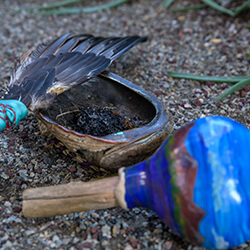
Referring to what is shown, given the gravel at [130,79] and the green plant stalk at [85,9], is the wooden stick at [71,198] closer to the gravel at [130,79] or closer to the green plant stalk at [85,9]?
the gravel at [130,79]

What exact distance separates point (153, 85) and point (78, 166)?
2.53ft

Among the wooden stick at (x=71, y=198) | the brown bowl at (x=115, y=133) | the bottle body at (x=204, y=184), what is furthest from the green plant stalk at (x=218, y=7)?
the wooden stick at (x=71, y=198)

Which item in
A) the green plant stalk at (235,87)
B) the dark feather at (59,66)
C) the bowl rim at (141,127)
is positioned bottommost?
the green plant stalk at (235,87)

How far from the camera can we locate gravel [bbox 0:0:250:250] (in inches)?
48.3

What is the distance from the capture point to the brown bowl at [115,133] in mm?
1308

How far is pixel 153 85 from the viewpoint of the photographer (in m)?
2.02

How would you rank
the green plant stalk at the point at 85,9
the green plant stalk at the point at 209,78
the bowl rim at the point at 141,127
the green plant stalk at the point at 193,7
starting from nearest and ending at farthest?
the bowl rim at the point at 141,127, the green plant stalk at the point at 209,78, the green plant stalk at the point at 193,7, the green plant stalk at the point at 85,9

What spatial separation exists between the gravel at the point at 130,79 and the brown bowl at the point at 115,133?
0.16 m

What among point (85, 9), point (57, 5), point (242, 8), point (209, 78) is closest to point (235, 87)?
point (209, 78)

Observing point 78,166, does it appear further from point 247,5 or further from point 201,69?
point 247,5

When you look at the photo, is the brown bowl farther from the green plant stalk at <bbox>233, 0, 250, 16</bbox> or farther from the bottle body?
the green plant stalk at <bbox>233, 0, 250, 16</bbox>

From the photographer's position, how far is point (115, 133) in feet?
4.33

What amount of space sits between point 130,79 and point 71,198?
1066 mm

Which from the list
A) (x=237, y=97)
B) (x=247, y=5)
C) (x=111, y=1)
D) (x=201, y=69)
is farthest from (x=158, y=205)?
(x=111, y=1)
